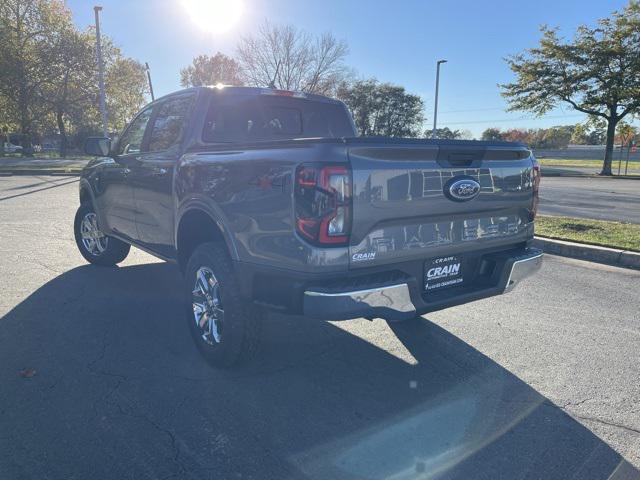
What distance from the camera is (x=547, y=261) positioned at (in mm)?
6379

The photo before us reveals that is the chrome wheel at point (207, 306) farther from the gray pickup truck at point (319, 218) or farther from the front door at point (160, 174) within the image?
the front door at point (160, 174)

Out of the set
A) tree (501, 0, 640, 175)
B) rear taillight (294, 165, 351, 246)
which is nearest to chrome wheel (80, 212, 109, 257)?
rear taillight (294, 165, 351, 246)

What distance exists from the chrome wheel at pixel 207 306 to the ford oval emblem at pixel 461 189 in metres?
1.61

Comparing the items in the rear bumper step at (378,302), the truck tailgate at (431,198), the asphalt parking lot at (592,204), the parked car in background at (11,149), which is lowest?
the asphalt parking lot at (592,204)

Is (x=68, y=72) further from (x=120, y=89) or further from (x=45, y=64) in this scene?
(x=120, y=89)

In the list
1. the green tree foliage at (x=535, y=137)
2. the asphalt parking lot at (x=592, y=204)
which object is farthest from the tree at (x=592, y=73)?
the green tree foliage at (x=535, y=137)

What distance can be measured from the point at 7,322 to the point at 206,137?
2347mm

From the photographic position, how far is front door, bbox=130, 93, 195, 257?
3.90 metres

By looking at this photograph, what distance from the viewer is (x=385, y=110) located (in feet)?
169

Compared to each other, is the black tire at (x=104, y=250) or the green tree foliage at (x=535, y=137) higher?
the green tree foliage at (x=535, y=137)

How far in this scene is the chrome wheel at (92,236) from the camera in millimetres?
5906

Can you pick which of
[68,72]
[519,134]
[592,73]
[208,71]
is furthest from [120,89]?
[519,134]

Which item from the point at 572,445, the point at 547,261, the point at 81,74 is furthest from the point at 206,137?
the point at 81,74

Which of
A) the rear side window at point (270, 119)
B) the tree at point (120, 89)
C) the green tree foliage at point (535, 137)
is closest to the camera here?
the rear side window at point (270, 119)
